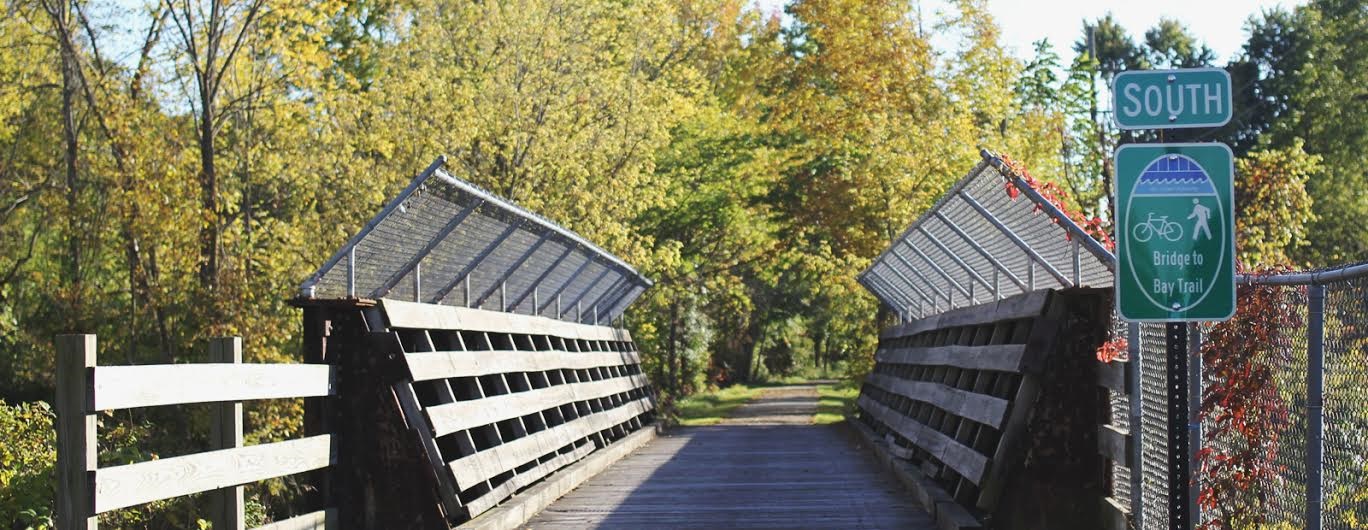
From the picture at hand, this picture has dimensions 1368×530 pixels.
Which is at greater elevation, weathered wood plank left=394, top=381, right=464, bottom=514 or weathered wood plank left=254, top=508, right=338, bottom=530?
weathered wood plank left=394, top=381, right=464, bottom=514

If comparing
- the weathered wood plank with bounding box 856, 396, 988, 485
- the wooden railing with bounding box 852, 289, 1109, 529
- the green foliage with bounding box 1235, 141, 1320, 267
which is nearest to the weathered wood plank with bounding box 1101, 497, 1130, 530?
the wooden railing with bounding box 852, 289, 1109, 529

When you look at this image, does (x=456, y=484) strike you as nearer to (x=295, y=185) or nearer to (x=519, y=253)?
(x=519, y=253)

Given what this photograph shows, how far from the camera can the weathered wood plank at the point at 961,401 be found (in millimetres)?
8180

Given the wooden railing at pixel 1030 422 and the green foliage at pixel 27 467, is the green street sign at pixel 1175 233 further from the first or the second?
the green foliage at pixel 27 467

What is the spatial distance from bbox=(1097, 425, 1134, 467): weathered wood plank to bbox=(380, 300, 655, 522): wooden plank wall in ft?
11.3

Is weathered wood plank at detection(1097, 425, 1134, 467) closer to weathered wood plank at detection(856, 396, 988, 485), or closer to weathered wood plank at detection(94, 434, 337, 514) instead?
weathered wood plank at detection(856, 396, 988, 485)

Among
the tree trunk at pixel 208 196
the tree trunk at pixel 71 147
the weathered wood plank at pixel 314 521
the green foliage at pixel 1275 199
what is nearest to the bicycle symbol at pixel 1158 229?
the weathered wood plank at pixel 314 521

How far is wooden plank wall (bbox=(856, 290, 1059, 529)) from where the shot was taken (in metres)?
7.81

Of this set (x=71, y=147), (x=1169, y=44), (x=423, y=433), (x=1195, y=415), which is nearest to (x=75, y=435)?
(x=423, y=433)

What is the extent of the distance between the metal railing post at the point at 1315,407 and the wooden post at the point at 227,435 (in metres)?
4.29

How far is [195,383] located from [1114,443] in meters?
4.16

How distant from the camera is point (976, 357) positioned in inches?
372

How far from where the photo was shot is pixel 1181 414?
4570mm

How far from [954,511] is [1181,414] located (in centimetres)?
402
